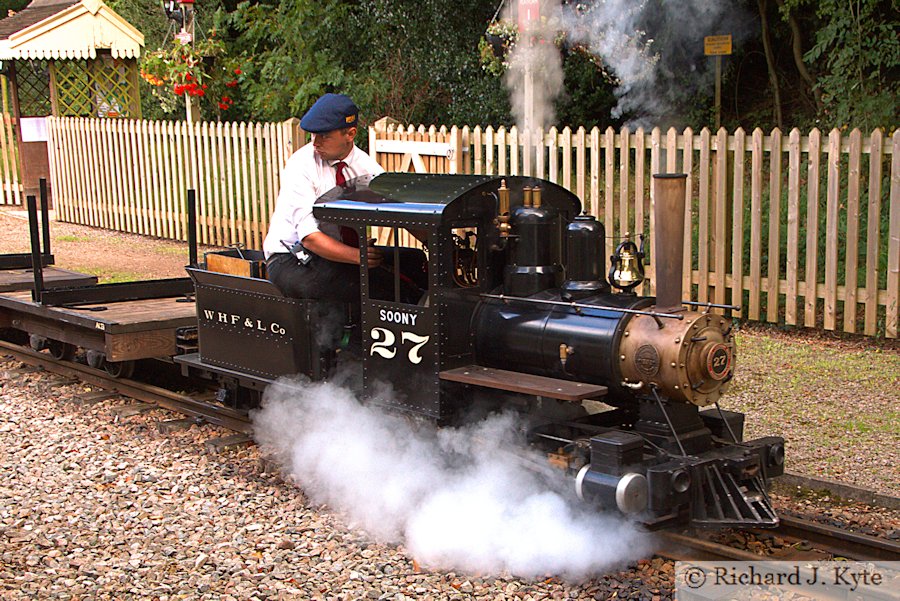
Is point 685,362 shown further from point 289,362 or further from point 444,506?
point 289,362

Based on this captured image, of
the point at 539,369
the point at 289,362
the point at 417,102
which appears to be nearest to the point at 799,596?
the point at 539,369

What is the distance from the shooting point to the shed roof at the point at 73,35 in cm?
1661

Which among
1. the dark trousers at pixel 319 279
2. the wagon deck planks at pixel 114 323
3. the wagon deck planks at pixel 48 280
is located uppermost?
the dark trousers at pixel 319 279

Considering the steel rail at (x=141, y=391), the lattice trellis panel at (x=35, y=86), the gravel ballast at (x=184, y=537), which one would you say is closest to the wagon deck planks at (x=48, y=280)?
the steel rail at (x=141, y=391)

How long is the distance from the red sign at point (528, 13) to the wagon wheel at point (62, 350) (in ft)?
17.7

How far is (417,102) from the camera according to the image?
57.3 feet

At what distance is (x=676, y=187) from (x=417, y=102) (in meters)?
13.5

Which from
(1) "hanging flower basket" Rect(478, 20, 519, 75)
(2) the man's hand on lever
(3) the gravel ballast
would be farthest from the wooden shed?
(2) the man's hand on lever

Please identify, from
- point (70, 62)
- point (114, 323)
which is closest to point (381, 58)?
point (70, 62)

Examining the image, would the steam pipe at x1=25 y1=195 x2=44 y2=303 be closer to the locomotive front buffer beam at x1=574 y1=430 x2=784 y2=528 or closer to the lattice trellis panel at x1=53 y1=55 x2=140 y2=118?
the locomotive front buffer beam at x1=574 y1=430 x2=784 y2=528

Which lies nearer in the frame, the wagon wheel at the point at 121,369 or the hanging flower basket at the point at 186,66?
the wagon wheel at the point at 121,369

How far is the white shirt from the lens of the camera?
225 inches

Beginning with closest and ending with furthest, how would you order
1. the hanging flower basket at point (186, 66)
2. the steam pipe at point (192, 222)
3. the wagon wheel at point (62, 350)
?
the steam pipe at point (192, 222), the wagon wheel at point (62, 350), the hanging flower basket at point (186, 66)

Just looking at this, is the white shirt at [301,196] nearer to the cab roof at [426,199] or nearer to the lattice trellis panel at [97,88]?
the cab roof at [426,199]
